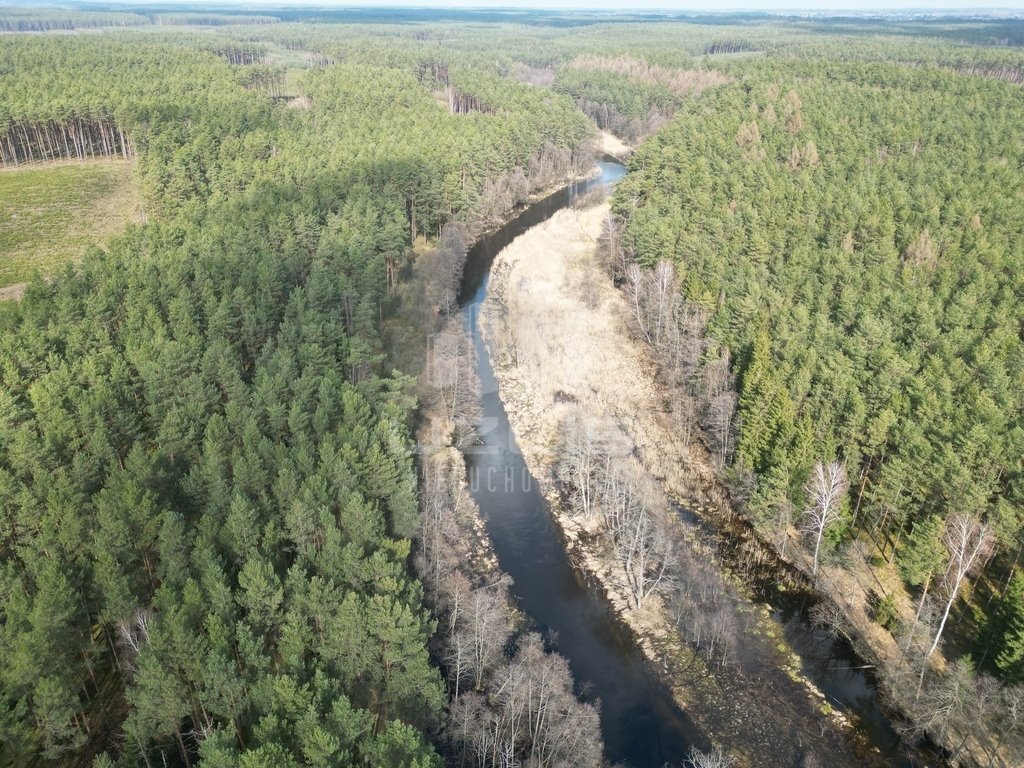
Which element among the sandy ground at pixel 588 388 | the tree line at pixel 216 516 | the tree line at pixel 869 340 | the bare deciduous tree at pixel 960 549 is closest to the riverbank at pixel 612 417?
the sandy ground at pixel 588 388

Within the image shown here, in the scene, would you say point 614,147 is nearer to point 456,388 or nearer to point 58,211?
point 58,211

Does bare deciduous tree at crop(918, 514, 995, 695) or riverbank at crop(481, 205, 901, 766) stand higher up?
bare deciduous tree at crop(918, 514, 995, 695)

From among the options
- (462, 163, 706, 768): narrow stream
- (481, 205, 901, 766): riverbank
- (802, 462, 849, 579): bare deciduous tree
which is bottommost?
(462, 163, 706, 768): narrow stream

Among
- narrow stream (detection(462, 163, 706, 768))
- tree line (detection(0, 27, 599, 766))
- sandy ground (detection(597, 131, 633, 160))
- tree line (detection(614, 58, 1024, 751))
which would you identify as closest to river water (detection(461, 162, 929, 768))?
narrow stream (detection(462, 163, 706, 768))

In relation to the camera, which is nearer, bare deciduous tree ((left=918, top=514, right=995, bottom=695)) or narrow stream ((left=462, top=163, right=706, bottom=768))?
narrow stream ((left=462, top=163, right=706, bottom=768))

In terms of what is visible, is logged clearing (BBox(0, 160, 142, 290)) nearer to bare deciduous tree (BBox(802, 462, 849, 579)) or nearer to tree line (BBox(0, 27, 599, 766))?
tree line (BBox(0, 27, 599, 766))
